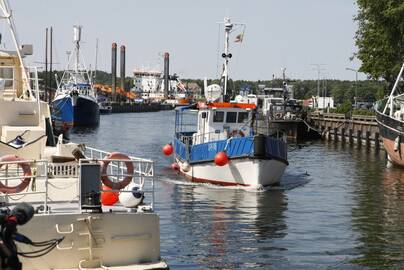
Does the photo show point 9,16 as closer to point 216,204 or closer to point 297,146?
point 216,204

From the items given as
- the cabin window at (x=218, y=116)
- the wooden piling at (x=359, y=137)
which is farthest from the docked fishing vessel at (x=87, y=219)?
the wooden piling at (x=359, y=137)

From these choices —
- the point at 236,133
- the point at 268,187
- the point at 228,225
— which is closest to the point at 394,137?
the point at 236,133

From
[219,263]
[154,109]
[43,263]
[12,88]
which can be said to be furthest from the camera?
[154,109]

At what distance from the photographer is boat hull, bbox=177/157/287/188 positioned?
30438 millimetres

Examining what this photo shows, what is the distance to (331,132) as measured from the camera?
7331 cm

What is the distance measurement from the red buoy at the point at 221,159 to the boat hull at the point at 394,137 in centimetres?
1410

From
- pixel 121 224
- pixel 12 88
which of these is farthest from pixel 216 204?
pixel 121 224

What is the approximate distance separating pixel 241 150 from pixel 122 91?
165 m

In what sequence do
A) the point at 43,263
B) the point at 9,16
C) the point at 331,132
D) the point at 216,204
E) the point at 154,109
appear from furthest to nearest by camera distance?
the point at 154,109
the point at 331,132
the point at 216,204
the point at 9,16
the point at 43,263

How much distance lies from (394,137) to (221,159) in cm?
1537

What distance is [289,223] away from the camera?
23234 millimetres

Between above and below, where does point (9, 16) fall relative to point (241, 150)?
above

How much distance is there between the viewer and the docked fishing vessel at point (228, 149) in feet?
99.5

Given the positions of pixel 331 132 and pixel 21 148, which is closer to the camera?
pixel 21 148
